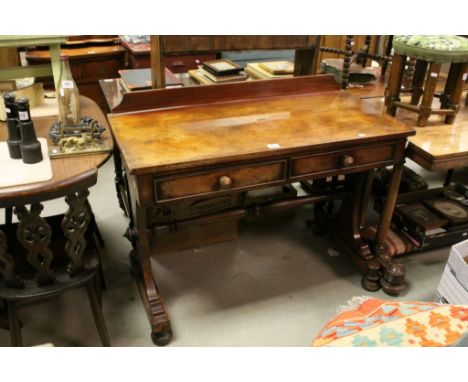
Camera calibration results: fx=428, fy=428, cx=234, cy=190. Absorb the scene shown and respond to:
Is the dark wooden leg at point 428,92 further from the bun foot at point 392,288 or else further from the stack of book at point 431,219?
the bun foot at point 392,288

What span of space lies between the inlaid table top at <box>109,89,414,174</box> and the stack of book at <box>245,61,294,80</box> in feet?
0.95

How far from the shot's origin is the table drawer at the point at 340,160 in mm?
1651

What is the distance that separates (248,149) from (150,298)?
803 mm

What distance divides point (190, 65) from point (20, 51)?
1410mm

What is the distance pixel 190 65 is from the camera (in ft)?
12.2

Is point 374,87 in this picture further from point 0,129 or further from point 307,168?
point 0,129

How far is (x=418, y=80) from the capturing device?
2.13 metres

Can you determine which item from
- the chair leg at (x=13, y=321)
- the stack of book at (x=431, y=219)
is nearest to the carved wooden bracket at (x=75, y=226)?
the chair leg at (x=13, y=321)

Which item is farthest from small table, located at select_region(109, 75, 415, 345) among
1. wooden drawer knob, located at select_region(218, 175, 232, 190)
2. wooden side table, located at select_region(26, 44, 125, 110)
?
wooden side table, located at select_region(26, 44, 125, 110)

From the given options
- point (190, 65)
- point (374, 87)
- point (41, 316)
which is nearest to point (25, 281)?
point (41, 316)

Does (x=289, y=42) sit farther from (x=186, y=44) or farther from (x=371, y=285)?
(x=371, y=285)

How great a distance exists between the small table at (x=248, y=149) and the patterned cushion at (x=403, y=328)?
0.61m

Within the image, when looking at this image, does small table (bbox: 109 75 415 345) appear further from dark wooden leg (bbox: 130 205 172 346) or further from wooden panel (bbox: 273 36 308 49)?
wooden panel (bbox: 273 36 308 49)

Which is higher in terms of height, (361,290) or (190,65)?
(190,65)
